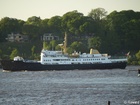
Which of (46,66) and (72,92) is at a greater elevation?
(46,66)

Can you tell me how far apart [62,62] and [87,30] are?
155ft

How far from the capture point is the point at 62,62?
124125 millimetres

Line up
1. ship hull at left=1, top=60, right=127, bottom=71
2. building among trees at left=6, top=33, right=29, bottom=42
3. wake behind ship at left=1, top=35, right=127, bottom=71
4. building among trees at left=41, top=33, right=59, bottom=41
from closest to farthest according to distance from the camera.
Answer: ship hull at left=1, top=60, right=127, bottom=71, wake behind ship at left=1, top=35, right=127, bottom=71, building among trees at left=6, top=33, right=29, bottom=42, building among trees at left=41, top=33, right=59, bottom=41

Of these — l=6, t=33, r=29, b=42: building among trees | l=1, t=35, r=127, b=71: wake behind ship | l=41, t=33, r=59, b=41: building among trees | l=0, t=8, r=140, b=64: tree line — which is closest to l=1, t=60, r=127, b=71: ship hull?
l=1, t=35, r=127, b=71: wake behind ship

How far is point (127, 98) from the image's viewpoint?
64.9 meters

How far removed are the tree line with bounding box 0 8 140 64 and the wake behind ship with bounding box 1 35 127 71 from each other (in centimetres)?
3110

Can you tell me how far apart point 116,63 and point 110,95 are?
58.6 m

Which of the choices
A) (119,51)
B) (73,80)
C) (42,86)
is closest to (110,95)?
(42,86)

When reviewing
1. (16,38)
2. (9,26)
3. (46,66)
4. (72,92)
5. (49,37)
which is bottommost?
(72,92)

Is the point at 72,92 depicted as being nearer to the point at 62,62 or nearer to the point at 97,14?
the point at 62,62

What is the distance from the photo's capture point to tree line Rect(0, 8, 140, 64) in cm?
16238

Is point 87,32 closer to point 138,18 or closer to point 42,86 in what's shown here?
point 138,18

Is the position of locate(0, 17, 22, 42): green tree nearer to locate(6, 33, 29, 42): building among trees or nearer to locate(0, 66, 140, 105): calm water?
locate(6, 33, 29, 42): building among trees

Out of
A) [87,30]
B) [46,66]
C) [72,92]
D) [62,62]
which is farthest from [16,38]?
[72,92]
